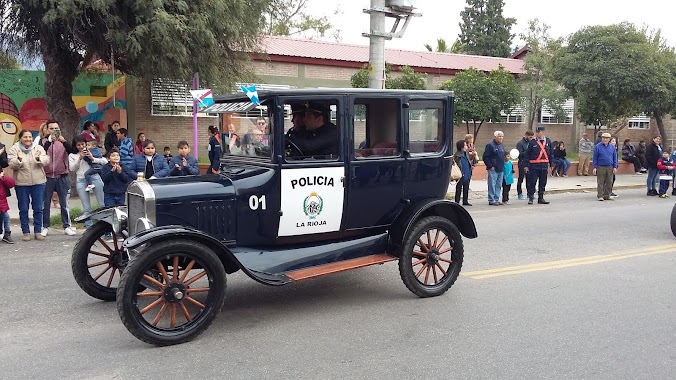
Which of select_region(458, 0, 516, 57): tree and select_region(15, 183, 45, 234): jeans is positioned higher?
select_region(458, 0, 516, 57): tree

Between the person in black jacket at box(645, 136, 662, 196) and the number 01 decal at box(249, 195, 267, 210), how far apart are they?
13.8 metres

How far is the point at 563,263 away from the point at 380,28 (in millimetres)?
6437

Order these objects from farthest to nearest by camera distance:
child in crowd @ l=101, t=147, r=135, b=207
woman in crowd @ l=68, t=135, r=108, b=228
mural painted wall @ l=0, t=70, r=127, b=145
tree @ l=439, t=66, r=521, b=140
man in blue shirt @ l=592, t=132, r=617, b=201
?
1. tree @ l=439, t=66, r=521, b=140
2. mural painted wall @ l=0, t=70, r=127, b=145
3. man in blue shirt @ l=592, t=132, r=617, b=201
4. woman in crowd @ l=68, t=135, r=108, b=228
5. child in crowd @ l=101, t=147, r=135, b=207

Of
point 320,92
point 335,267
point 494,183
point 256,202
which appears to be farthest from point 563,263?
point 494,183

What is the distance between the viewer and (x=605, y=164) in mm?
14469

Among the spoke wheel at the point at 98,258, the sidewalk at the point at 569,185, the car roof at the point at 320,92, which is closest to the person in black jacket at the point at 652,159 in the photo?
the sidewalk at the point at 569,185

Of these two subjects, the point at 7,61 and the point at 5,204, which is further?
the point at 7,61

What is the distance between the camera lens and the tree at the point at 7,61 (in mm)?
14203

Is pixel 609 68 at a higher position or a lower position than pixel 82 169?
higher

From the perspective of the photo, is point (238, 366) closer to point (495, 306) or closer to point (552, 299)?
point (495, 306)

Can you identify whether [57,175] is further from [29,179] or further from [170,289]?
[170,289]

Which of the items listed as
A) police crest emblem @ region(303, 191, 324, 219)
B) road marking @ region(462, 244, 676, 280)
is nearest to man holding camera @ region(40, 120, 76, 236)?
police crest emblem @ region(303, 191, 324, 219)

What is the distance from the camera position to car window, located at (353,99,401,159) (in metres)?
5.70

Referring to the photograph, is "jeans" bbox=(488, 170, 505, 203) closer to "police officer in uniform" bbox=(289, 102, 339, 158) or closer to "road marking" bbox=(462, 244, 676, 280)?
"road marking" bbox=(462, 244, 676, 280)
